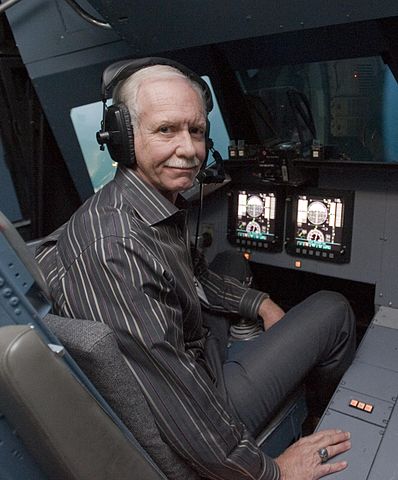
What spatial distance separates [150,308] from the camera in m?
0.96

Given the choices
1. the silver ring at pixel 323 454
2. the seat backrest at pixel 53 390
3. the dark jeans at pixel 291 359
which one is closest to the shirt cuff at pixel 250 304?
the dark jeans at pixel 291 359

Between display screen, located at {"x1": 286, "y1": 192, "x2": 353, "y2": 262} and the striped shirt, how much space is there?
106 centimetres

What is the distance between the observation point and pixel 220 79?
7.32 feet

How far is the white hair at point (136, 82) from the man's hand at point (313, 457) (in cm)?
96

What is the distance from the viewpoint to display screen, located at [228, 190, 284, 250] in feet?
7.09

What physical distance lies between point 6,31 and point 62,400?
2323 mm

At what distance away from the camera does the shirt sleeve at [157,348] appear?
95 centimetres

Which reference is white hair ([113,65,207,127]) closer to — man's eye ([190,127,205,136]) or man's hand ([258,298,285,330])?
man's eye ([190,127,205,136])

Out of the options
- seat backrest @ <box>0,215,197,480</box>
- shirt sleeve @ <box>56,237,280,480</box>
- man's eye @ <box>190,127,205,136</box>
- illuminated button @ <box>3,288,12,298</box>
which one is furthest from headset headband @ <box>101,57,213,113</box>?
illuminated button @ <box>3,288,12,298</box>

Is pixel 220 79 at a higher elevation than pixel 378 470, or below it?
higher

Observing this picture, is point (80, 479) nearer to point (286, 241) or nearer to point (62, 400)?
point (62, 400)

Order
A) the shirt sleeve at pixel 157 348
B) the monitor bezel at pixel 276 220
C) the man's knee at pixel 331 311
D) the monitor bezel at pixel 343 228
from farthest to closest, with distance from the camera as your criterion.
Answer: the monitor bezel at pixel 276 220, the monitor bezel at pixel 343 228, the man's knee at pixel 331 311, the shirt sleeve at pixel 157 348

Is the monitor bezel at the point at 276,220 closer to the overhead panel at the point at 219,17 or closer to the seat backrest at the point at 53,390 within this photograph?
the overhead panel at the point at 219,17

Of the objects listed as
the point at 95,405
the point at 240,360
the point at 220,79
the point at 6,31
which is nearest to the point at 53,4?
the point at 6,31
